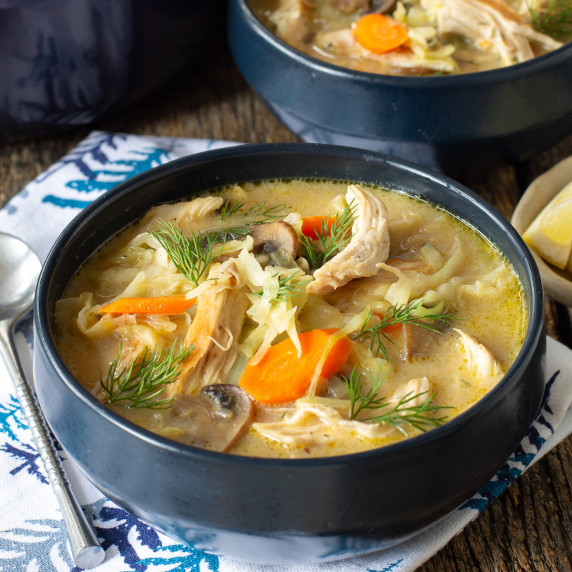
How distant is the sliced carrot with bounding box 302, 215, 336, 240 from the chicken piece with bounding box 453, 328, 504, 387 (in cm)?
63

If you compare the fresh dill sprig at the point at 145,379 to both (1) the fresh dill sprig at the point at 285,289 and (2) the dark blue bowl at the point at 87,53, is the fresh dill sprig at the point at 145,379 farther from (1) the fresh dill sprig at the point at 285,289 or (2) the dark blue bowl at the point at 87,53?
(2) the dark blue bowl at the point at 87,53

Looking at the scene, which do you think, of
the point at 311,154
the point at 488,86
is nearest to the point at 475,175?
the point at 488,86

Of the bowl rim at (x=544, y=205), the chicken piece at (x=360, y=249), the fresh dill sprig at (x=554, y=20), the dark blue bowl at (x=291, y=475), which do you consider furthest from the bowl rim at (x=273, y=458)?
the fresh dill sprig at (x=554, y=20)

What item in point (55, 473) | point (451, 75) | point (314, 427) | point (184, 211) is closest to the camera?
point (314, 427)

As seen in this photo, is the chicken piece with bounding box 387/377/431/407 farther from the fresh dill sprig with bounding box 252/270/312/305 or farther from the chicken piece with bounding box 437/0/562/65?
the chicken piece with bounding box 437/0/562/65

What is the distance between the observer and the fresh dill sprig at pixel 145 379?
227 cm

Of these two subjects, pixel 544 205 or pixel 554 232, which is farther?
pixel 544 205

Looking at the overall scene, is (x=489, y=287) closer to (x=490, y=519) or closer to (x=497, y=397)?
(x=497, y=397)

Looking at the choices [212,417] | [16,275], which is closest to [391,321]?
[212,417]

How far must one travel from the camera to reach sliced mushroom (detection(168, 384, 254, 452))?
86.3 inches

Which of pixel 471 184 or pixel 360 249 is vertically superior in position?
pixel 360 249

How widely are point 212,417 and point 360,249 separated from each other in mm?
729

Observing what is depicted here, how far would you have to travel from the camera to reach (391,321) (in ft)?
8.08

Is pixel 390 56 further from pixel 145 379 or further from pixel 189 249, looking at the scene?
pixel 145 379
